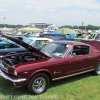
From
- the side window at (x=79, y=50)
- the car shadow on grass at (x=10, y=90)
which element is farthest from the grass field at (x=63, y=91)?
the side window at (x=79, y=50)

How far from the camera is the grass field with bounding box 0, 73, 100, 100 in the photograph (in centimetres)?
450

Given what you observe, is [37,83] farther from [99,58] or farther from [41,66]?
[99,58]

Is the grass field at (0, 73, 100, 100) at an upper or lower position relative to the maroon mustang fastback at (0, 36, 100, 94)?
lower

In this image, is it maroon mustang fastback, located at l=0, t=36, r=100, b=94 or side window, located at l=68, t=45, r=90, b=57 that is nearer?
maroon mustang fastback, located at l=0, t=36, r=100, b=94

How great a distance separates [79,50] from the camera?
236 inches

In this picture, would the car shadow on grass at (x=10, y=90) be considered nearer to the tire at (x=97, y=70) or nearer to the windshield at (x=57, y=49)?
the windshield at (x=57, y=49)

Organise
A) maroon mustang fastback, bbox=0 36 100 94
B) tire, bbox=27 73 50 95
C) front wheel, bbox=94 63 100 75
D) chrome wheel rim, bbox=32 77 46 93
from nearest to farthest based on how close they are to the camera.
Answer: maroon mustang fastback, bbox=0 36 100 94 < tire, bbox=27 73 50 95 < chrome wheel rim, bbox=32 77 46 93 < front wheel, bbox=94 63 100 75

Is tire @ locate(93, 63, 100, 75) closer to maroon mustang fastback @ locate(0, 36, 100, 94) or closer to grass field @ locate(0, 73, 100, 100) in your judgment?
maroon mustang fastback @ locate(0, 36, 100, 94)

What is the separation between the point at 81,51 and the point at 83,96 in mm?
1882

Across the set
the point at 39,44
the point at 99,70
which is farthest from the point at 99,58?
the point at 39,44

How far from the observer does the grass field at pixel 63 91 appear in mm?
4502

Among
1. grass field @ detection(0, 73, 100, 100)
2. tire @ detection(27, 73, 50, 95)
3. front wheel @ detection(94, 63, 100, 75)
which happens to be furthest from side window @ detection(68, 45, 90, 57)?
tire @ detection(27, 73, 50, 95)

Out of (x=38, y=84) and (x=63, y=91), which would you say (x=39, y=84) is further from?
(x=63, y=91)

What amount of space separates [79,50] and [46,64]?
72.1 inches
